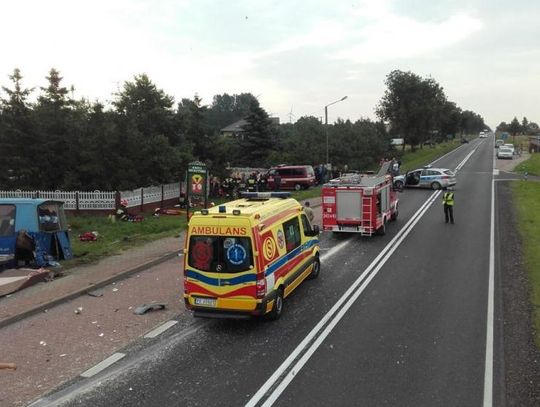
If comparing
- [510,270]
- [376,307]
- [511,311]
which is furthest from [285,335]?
[510,270]

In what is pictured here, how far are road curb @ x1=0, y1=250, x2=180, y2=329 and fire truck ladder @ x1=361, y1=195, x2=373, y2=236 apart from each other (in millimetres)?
6752

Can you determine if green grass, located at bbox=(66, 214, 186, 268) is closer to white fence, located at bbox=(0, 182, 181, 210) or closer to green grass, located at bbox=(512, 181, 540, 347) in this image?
white fence, located at bbox=(0, 182, 181, 210)

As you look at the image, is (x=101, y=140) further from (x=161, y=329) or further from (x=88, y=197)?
(x=161, y=329)

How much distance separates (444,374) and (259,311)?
3.38m

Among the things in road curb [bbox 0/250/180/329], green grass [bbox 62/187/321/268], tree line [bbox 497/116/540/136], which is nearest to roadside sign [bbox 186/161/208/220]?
green grass [bbox 62/187/321/268]

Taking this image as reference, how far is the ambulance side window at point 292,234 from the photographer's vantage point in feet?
36.3

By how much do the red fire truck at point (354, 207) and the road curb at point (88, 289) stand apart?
5886mm

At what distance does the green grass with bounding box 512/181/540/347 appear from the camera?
10.9 m

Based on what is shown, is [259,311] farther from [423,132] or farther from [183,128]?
[423,132]

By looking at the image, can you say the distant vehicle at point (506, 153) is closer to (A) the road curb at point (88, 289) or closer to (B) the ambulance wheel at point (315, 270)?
(A) the road curb at point (88, 289)

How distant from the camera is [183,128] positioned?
107ft

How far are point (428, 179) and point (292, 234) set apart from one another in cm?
2615

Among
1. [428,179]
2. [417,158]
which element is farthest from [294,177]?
[417,158]

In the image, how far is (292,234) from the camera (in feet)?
37.6
